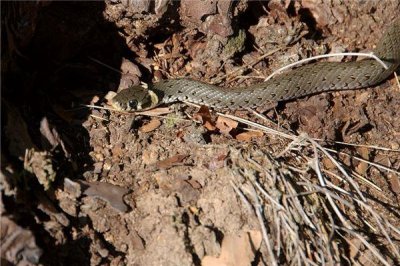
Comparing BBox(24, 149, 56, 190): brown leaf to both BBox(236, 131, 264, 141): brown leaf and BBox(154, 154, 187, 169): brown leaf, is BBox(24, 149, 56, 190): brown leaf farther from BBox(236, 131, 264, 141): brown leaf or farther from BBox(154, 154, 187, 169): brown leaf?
BBox(236, 131, 264, 141): brown leaf

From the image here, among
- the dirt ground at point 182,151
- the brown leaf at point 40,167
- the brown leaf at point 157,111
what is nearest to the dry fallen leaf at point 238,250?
the dirt ground at point 182,151

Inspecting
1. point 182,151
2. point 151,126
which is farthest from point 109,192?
point 151,126

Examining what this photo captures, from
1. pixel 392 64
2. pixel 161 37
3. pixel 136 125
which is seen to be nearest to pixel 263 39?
pixel 161 37

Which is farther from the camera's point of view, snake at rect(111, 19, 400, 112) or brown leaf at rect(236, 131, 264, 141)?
snake at rect(111, 19, 400, 112)

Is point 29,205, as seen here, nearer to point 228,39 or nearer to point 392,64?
point 228,39

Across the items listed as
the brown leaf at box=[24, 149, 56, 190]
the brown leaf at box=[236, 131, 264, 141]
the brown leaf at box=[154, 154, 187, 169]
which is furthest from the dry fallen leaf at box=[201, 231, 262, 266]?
the brown leaf at box=[24, 149, 56, 190]
